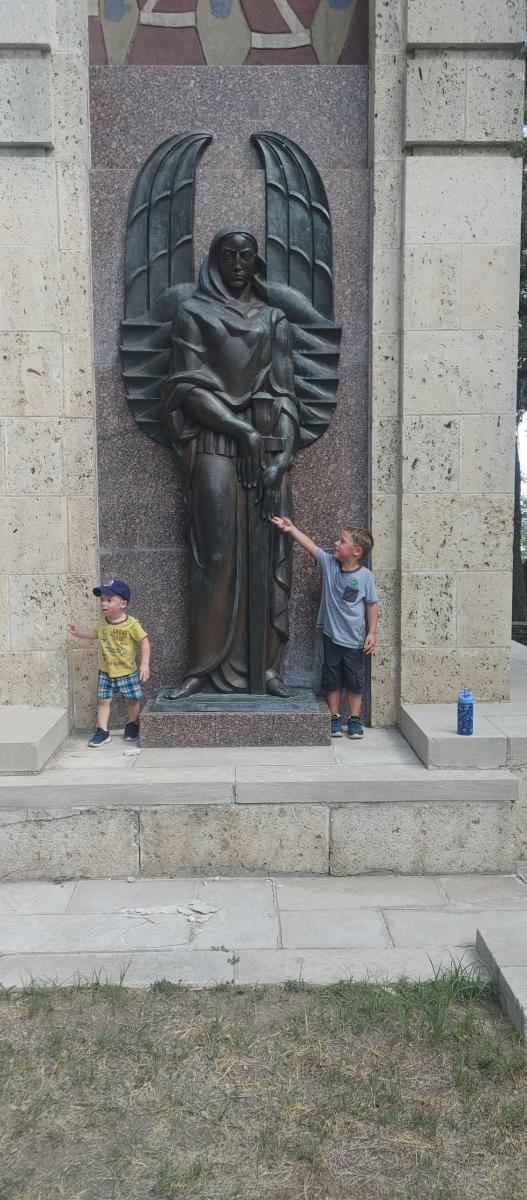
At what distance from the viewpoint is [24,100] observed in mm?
5391

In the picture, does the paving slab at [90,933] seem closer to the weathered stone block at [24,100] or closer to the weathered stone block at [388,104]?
the weathered stone block at [24,100]

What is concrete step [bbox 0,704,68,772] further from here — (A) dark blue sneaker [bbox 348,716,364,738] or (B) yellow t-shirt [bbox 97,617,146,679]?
(A) dark blue sneaker [bbox 348,716,364,738]

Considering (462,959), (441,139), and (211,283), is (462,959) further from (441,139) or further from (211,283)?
(441,139)

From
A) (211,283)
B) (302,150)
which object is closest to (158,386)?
(211,283)

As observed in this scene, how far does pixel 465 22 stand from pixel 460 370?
2.06m

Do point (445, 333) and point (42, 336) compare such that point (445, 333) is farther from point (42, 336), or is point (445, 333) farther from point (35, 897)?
point (35, 897)

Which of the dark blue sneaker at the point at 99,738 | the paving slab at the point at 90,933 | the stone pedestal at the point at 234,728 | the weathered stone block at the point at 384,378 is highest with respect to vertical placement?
the weathered stone block at the point at 384,378

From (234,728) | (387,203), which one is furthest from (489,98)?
(234,728)

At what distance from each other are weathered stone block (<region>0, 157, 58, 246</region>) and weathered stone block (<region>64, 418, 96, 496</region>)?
1.12 m

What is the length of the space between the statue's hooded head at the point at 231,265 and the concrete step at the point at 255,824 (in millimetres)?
2960

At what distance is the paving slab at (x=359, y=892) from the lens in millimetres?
4270

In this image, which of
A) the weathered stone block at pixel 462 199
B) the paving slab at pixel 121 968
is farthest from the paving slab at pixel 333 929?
the weathered stone block at pixel 462 199

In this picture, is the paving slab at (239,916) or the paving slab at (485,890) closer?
the paving slab at (239,916)

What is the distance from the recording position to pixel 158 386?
5.72 meters
